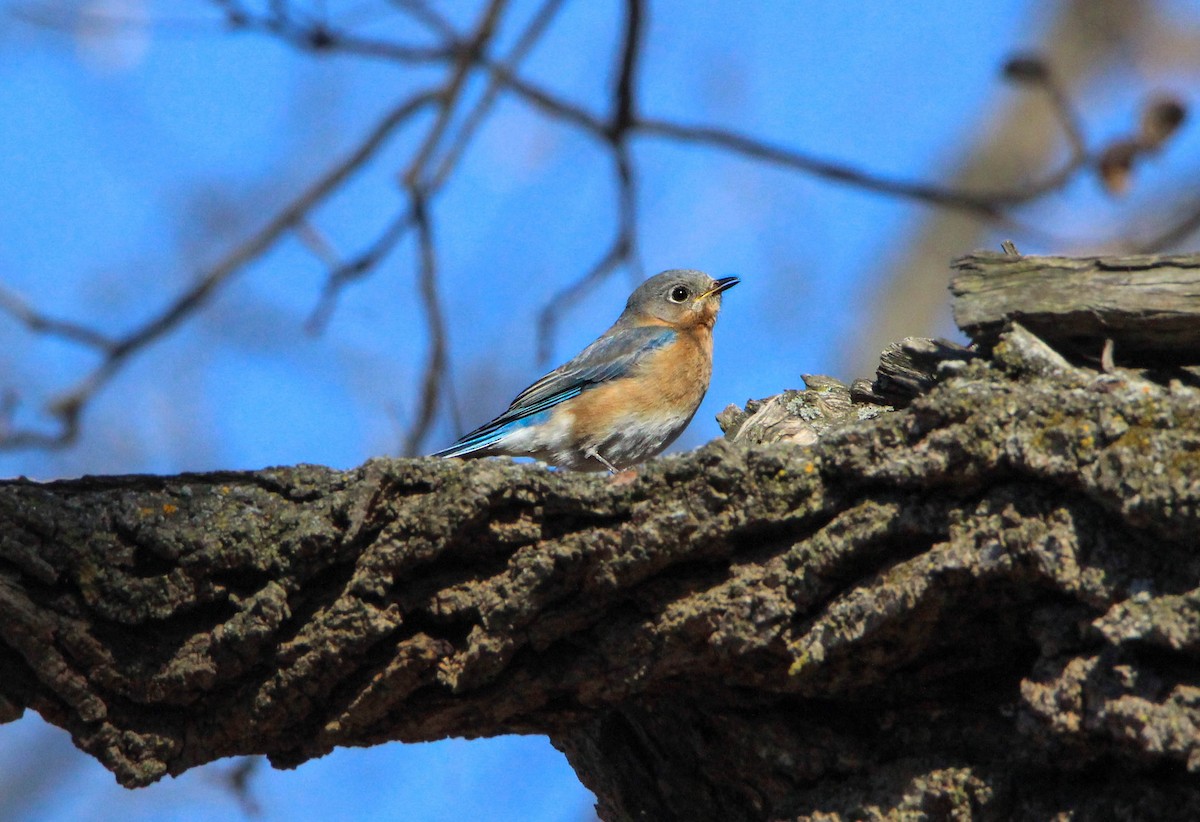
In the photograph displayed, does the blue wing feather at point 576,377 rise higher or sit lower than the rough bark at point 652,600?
higher

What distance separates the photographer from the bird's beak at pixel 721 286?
785 centimetres

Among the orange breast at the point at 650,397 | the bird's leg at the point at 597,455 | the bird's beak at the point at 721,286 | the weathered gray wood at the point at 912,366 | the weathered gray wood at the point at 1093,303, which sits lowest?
the weathered gray wood at the point at 1093,303

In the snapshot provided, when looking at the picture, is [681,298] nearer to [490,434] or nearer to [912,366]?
[490,434]

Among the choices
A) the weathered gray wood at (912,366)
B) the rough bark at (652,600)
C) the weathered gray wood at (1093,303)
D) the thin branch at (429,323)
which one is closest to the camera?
the rough bark at (652,600)

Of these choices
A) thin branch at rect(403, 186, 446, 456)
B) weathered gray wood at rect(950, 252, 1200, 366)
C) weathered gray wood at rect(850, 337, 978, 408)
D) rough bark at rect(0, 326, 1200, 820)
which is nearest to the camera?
rough bark at rect(0, 326, 1200, 820)

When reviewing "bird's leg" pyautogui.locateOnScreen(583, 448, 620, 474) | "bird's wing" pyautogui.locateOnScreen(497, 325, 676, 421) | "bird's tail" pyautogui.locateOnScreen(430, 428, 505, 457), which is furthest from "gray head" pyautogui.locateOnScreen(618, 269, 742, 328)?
"bird's tail" pyautogui.locateOnScreen(430, 428, 505, 457)

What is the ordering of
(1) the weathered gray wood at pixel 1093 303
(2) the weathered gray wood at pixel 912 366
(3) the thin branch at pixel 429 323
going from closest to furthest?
(1) the weathered gray wood at pixel 1093 303 → (2) the weathered gray wood at pixel 912 366 → (3) the thin branch at pixel 429 323

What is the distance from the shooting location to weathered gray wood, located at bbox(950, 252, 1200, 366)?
9.99 ft

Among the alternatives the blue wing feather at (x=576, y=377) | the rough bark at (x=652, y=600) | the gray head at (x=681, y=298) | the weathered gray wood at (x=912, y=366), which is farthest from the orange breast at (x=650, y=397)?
the rough bark at (x=652, y=600)

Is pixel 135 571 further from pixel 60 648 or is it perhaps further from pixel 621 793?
pixel 621 793

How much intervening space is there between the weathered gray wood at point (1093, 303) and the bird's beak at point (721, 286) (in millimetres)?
4650

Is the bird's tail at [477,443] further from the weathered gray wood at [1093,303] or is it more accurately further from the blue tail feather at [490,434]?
the weathered gray wood at [1093,303]

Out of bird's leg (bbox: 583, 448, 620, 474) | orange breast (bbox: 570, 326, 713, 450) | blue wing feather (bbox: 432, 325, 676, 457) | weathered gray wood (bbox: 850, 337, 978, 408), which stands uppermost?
blue wing feather (bbox: 432, 325, 676, 457)

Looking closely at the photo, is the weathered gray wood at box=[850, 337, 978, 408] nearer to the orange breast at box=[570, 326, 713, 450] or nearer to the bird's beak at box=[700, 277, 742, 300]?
the orange breast at box=[570, 326, 713, 450]
